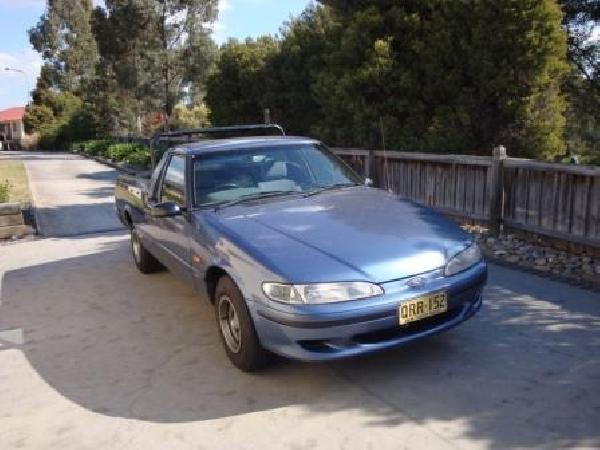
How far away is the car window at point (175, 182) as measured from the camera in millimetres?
4713

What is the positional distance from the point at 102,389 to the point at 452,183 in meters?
5.80

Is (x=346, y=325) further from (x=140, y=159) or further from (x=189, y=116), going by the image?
(x=189, y=116)

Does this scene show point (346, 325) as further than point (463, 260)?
No

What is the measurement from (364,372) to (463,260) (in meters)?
1.02

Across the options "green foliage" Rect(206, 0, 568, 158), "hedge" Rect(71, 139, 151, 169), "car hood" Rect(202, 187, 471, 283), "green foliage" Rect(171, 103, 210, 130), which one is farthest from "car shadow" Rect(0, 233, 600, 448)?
"green foliage" Rect(171, 103, 210, 130)

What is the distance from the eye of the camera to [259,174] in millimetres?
4723

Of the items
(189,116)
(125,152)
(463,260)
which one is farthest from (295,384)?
(189,116)

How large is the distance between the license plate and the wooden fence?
10.9 feet

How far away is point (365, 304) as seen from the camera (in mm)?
3230

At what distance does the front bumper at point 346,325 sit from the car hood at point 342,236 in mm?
134

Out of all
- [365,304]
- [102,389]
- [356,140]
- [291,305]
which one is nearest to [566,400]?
[365,304]

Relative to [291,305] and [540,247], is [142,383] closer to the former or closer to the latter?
[291,305]

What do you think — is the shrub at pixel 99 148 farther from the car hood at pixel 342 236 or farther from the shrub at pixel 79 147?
the car hood at pixel 342 236

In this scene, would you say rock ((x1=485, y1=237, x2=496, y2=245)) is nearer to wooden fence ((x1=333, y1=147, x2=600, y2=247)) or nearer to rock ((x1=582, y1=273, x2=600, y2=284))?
wooden fence ((x1=333, y1=147, x2=600, y2=247))
